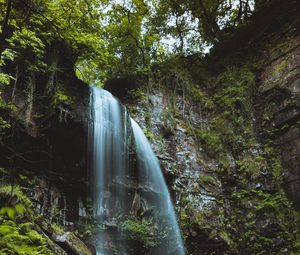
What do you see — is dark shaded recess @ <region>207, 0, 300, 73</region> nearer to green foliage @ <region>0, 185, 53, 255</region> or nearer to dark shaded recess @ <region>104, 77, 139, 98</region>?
dark shaded recess @ <region>104, 77, 139, 98</region>

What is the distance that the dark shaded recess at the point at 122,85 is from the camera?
432 inches

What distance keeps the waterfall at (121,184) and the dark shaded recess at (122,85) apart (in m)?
2.13

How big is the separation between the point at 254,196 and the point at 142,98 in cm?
458

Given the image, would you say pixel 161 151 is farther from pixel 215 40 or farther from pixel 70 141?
pixel 215 40

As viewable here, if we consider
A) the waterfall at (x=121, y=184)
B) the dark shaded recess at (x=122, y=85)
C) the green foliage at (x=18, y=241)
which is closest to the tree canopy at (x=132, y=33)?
the dark shaded recess at (x=122, y=85)

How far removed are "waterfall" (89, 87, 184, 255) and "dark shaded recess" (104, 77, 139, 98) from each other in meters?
2.13

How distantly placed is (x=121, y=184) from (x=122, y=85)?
13.9ft

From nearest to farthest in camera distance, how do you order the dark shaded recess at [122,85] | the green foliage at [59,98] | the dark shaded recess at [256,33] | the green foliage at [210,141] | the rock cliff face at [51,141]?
the rock cliff face at [51,141]
the green foliage at [59,98]
the green foliage at [210,141]
the dark shaded recess at [256,33]
the dark shaded recess at [122,85]

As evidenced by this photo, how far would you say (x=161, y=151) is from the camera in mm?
9164

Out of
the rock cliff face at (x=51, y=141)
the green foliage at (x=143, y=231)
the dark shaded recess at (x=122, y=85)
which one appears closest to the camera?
the rock cliff face at (x=51, y=141)

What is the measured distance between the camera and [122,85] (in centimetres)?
1116

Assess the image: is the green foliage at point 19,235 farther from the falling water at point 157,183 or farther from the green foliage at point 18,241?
the falling water at point 157,183

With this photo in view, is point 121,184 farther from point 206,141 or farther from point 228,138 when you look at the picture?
point 228,138

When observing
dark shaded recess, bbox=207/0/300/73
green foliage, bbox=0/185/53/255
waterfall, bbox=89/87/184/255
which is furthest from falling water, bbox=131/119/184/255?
dark shaded recess, bbox=207/0/300/73
